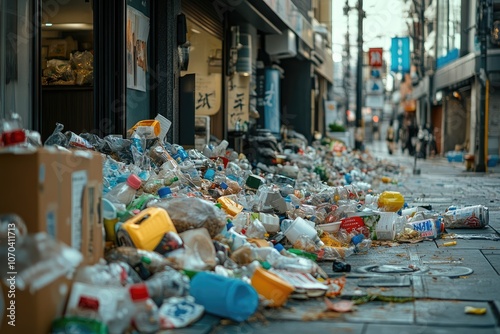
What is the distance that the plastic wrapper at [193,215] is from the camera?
6.22m

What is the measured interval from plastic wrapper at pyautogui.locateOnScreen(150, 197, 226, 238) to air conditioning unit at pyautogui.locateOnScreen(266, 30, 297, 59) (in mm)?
14355

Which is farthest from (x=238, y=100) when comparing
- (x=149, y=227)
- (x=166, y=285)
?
(x=166, y=285)

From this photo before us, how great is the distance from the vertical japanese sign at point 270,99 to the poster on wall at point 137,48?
9870 mm

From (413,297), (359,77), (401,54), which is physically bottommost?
(413,297)

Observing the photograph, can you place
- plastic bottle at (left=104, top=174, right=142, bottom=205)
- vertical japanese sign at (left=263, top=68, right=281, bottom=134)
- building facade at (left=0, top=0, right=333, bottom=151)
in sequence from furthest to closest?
vertical japanese sign at (left=263, top=68, right=281, bottom=134), building facade at (left=0, top=0, right=333, bottom=151), plastic bottle at (left=104, top=174, right=142, bottom=205)

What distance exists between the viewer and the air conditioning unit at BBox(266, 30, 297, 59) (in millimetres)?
20453

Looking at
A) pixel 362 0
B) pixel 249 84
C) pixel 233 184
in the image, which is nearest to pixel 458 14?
pixel 362 0

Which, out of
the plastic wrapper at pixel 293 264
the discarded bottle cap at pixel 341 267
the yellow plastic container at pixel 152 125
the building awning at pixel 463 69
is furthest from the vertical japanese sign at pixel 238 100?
the building awning at pixel 463 69

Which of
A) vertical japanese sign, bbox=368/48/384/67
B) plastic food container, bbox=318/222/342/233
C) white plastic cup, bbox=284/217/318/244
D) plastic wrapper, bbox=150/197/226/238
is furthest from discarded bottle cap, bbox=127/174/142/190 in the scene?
vertical japanese sign, bbox=368/48/384/67

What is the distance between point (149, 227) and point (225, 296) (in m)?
1.04

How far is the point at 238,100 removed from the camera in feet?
57.4

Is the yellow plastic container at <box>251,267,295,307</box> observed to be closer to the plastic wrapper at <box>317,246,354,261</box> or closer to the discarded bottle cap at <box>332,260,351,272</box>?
the discarded bottle cap at <box>332,260,351,272</box>

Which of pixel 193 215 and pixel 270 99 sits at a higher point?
pixel 270 99

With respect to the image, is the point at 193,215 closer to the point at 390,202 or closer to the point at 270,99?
the point at 390,202
